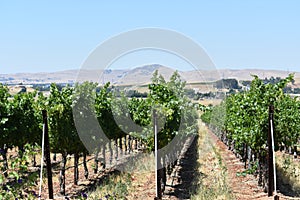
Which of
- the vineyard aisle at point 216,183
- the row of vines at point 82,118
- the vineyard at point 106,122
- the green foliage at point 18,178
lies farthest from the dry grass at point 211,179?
the green foliage at point 18,178

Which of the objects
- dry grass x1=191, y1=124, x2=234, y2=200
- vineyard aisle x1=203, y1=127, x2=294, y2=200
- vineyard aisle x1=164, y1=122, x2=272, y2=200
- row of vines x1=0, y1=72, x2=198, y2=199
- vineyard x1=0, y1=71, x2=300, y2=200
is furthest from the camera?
row of vines x1=0, y1=72, x2=198, y2=199

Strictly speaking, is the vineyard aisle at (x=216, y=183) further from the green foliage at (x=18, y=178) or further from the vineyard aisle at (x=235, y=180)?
the green foliage at (x=18, y=178)

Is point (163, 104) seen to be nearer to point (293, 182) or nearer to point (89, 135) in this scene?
point (89, 135)

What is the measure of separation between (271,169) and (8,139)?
12.1 m

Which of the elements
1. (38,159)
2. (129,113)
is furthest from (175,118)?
(38,159)

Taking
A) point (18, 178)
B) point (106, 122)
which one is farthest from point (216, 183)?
point (18, 178)

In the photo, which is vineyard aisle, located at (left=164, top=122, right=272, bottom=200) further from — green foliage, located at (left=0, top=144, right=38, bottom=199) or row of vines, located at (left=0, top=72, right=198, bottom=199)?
green foliage, located at (left=0, top=144, right=38, bottom=199)

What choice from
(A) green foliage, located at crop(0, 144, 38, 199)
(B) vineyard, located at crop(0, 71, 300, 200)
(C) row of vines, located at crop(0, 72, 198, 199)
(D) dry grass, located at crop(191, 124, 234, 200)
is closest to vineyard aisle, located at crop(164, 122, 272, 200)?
(D) dry grass, located at crop(191, 124, 234, 200)

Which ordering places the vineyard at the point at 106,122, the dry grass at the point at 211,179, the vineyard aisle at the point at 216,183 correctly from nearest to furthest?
the dry grass at the point at 211,179
the vineyard aisle at the point at 216,183
the vineyard at the point at 106,122

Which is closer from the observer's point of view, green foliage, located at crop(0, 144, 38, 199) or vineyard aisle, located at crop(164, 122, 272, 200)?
green foliage, located at crop(0, 144, 38, 199)

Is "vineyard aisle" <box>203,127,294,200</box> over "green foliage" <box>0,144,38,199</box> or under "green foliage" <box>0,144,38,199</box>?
under

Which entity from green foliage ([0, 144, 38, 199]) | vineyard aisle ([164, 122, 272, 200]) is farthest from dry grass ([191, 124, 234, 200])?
green foliage ([0, 144, 38, 199])

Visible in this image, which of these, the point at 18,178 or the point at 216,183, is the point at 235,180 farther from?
the point at 18,178

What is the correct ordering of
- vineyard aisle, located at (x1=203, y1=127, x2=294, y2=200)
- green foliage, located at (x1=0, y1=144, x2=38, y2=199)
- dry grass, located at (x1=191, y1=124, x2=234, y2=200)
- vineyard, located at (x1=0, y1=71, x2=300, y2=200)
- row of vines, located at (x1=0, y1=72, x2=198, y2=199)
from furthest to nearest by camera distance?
row of vines, located at (x1=0, y1=72, x2=198, y2=199), vineyard, located at (x1=0, y1=71, x2=300, y2=200), vineyard aisle, located at (x1=203, y1=127, x2=294, y2=200), dry grass, located at (x1=191, y1=124, x2=234, y2=200), green foliage, located at (x1=0, y1=144, x2=38, y2=199)
